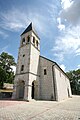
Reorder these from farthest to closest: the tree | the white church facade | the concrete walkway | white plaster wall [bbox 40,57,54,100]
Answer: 1. the tree
2. white plaster wall [bbox 40,57,54,100]
3. the white church facade
4. the concrete walkway

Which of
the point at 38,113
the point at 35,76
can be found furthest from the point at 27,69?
the point at 38,113

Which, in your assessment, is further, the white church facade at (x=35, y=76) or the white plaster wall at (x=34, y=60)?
the white plaster wall at (x=34, y=60)

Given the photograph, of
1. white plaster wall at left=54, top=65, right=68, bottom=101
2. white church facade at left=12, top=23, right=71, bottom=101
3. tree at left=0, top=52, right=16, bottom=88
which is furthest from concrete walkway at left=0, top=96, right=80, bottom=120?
tree at left=0, top=52, right=16, bottom=88

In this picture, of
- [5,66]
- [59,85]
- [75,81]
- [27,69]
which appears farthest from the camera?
[75,81]

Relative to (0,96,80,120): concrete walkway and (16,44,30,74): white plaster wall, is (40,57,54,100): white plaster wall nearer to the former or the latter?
(16,44,30,74): white plaster wall

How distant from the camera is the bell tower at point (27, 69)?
16742 mm

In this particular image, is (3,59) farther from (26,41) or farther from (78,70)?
(78,70)

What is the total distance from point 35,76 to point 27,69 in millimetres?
2189

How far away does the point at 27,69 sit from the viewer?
688 inches

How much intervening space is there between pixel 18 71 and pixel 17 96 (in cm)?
454

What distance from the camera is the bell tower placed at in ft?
54.9

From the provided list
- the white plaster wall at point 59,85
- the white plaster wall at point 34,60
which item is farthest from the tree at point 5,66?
the white plaster wall at point 59,85

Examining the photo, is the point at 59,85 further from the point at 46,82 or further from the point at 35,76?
the point at 35,76

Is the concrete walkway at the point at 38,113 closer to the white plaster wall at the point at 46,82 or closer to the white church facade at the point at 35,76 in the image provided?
the white church facade at the point at 35,76
